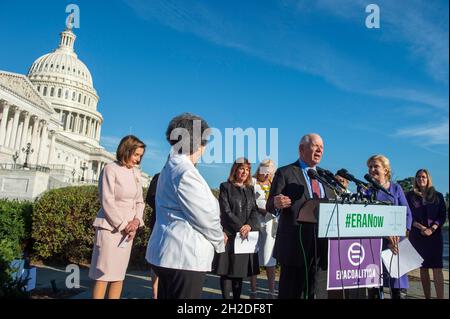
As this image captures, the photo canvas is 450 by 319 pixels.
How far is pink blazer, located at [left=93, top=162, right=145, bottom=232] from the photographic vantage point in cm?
381

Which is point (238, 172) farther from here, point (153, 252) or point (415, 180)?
point (415, 180)

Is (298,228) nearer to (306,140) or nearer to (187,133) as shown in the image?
(306,140)

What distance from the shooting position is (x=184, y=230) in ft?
8.66

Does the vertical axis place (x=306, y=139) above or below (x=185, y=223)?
above

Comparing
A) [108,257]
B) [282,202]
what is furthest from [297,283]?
[108,257]

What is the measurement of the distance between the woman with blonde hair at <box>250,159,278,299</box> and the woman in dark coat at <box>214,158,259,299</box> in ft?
1.67

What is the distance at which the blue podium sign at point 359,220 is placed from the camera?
113 inches

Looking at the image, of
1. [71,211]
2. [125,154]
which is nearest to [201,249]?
[125,154]

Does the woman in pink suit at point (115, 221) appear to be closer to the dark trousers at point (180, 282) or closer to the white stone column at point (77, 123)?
the dark trousers at point (180, 282)

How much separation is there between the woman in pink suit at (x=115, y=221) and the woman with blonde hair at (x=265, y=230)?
90.3 inches

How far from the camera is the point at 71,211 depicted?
8.62 meters

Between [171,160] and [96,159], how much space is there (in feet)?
176

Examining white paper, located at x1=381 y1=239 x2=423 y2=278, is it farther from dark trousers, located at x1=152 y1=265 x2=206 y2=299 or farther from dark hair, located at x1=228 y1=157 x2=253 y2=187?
dark trousers, located at x1=152 y1=265 x2=206 y2=299

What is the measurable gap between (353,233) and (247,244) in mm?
2132
